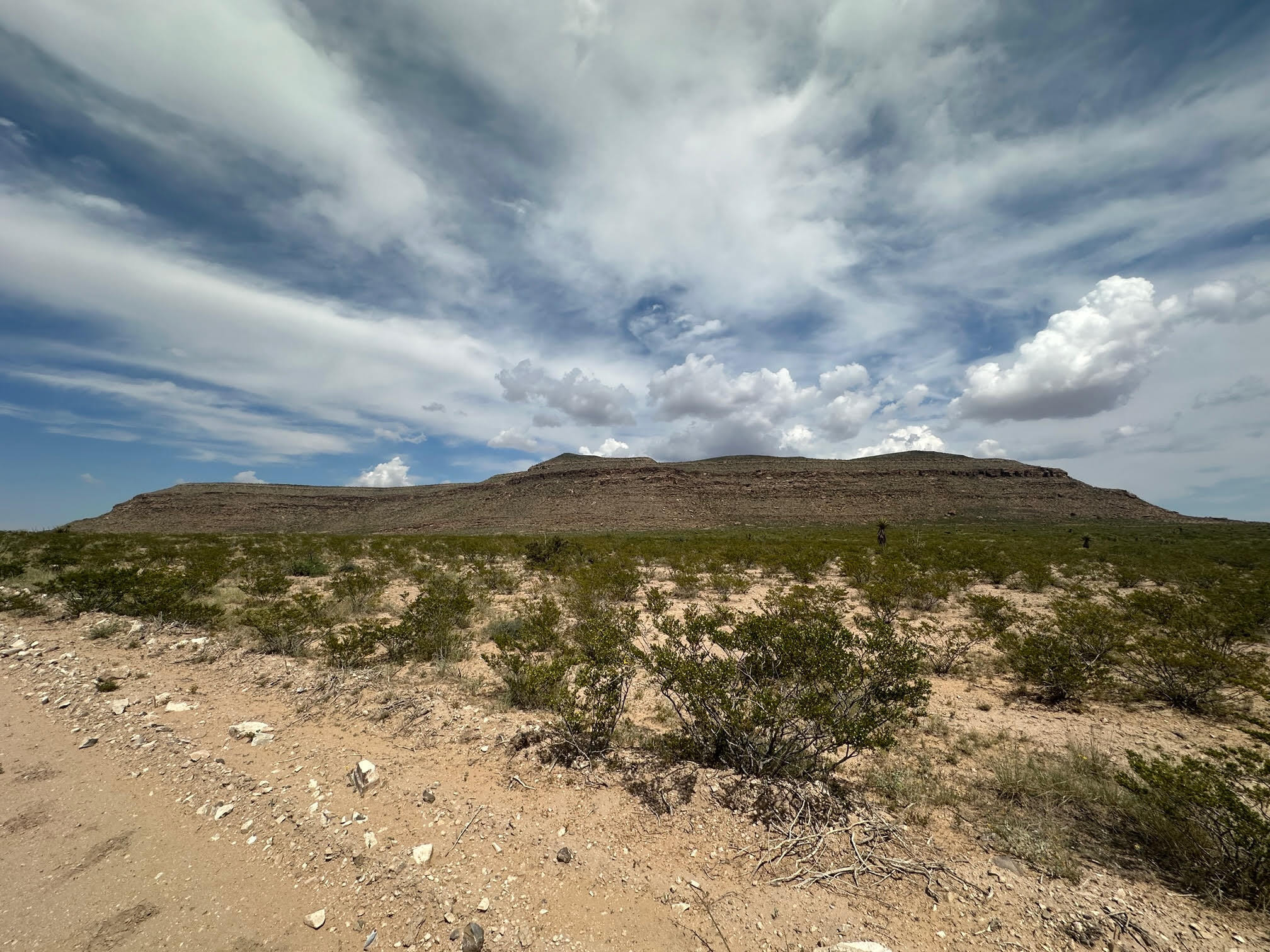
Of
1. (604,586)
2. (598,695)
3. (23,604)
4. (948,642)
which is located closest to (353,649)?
(598,695)

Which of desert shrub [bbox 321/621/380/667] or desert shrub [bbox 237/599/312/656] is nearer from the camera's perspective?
desert shrub [bbox 321/621/380/667]

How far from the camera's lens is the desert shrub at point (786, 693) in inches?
176

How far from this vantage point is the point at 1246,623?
7.99m

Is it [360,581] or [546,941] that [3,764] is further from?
[360,581]

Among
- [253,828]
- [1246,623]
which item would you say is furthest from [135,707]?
[1246,623]

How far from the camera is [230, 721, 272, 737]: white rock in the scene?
526cm

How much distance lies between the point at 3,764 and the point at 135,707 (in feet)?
3.74

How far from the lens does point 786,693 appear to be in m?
5.47

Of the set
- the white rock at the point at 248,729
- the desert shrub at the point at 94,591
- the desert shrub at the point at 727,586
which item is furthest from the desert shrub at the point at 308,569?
the desert shrub at the point at 727,586

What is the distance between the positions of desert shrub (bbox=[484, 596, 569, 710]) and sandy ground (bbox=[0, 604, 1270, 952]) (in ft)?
1.58

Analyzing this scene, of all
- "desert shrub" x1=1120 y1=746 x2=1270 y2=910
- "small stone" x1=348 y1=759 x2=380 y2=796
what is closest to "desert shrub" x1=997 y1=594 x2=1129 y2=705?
"desert shrub" x1=1120 y1=746 x2=1270 y2=910

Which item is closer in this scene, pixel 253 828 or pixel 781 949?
pixel 781 949

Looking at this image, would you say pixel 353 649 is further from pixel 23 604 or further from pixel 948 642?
pixel 948 642

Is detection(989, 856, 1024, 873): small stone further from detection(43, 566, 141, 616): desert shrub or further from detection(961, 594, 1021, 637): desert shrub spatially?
detection(43, 566, 141, 616): desert shrub
